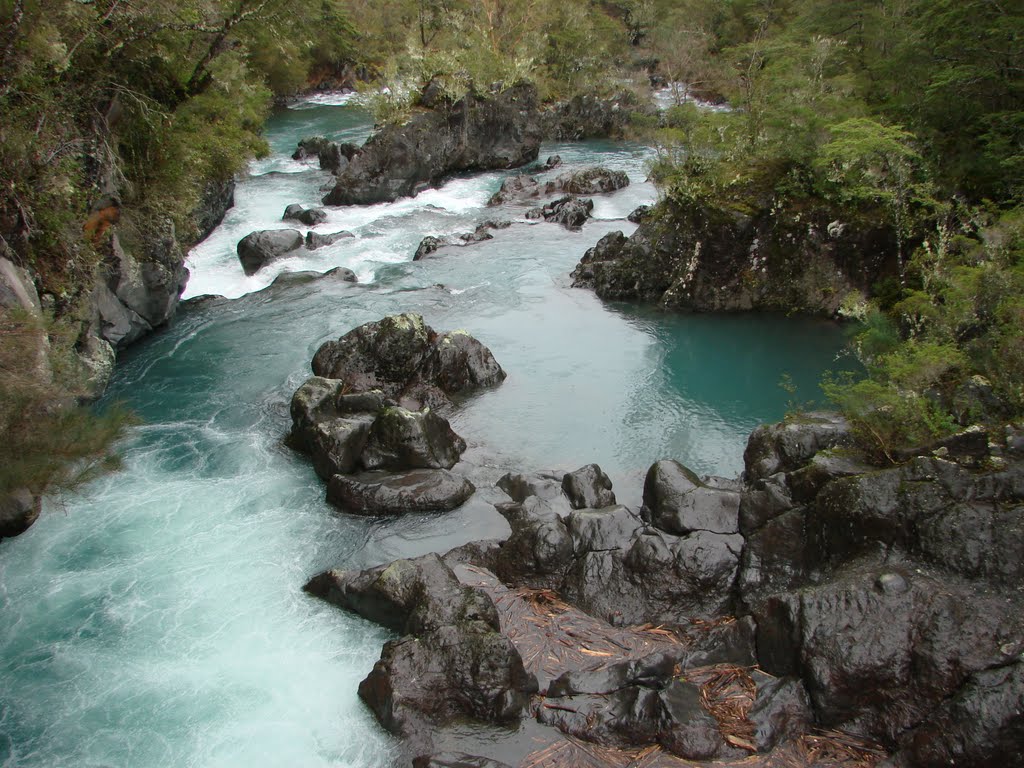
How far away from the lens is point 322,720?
8.41 m

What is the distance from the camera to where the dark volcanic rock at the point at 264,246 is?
23094 millimetres

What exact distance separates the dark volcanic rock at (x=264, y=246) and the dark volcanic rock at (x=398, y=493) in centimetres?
1294

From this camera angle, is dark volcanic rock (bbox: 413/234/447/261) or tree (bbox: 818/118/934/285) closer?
tree (bbox: 818/118/934/285)

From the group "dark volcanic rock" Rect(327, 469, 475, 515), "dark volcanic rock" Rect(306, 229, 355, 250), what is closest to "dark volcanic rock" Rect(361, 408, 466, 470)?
"dark volcanic rock" Rect(327, 469, 475, 515)

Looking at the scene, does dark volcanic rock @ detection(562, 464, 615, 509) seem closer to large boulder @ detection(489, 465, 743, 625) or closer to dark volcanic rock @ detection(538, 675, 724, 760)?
large boulder @ detection(489, 465, 743, 625)

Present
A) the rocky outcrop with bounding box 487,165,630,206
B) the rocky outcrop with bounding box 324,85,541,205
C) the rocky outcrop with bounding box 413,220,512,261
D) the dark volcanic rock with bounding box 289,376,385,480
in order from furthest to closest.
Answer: the rocky outcrop with bounding box 487,165,630,206, the rocky outcrop with bounding box 324,85,541,205, the rocky outcrop with bounding box 413,220,512,261, the dark volcanic rock with bounding box 289,376,385,480

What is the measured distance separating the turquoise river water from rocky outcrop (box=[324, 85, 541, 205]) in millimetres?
5740

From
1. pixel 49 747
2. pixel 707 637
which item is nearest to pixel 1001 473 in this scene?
pixel 707 637

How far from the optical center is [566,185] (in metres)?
32.1

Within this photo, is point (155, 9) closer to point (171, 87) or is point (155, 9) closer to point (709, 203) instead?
point (171, 87)

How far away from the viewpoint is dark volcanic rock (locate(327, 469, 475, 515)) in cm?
1197

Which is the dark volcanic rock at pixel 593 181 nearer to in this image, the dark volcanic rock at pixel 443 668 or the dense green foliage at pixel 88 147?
the dense green foliage at pixel 88 147

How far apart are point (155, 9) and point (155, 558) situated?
37.7 feet

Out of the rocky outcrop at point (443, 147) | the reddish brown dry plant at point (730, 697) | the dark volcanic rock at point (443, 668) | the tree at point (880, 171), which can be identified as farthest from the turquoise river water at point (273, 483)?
the rocky outcrop at point (443, 147)
